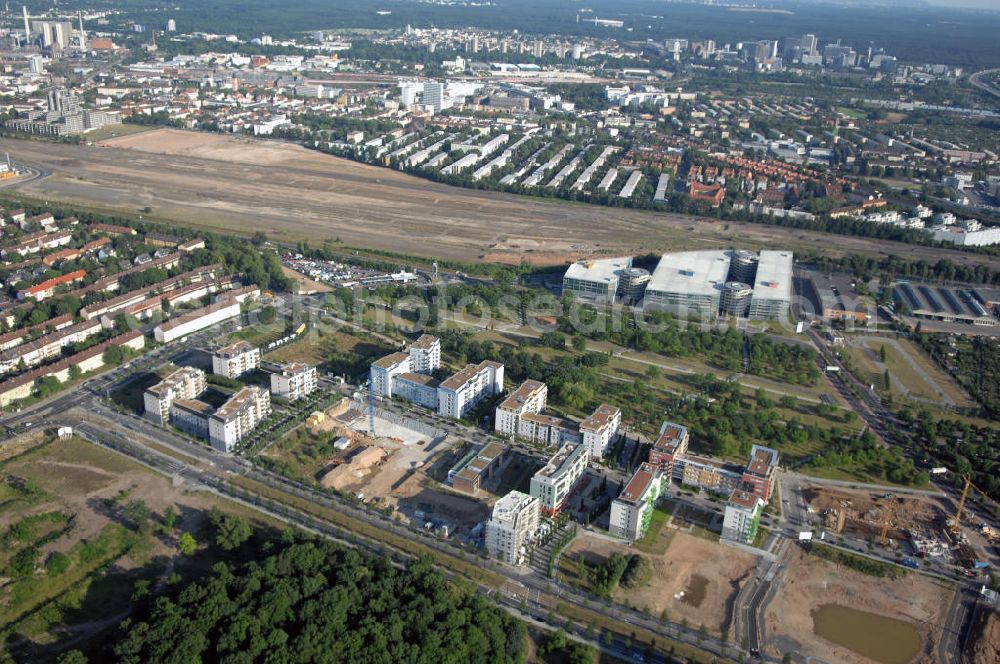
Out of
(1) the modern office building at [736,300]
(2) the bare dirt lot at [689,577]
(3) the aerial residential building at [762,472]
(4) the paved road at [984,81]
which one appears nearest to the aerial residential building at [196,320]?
(2) the bare dirt lot at [689,577]

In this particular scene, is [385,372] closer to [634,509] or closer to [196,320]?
[196,320]

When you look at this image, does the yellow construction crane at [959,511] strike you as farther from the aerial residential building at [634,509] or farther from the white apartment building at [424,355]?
the white apartment building at [424,355]

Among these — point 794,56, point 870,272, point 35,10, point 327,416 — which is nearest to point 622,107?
point 870,272

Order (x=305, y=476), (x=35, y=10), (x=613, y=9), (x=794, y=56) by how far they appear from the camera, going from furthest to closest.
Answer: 1. (x=613, y=9)
2. (x=35, y=10)
3. (x=794, y=56)
4. (x=305, y=476)

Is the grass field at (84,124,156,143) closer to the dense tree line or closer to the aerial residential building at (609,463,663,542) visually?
the dense tree line

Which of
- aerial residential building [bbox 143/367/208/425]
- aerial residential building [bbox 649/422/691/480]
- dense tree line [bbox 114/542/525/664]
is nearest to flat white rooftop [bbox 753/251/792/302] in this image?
aerial residential building [bbox 649/422/691/480]

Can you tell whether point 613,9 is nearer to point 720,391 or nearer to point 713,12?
point 713,12
